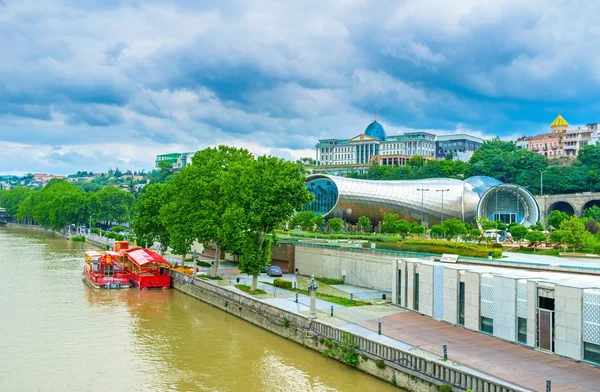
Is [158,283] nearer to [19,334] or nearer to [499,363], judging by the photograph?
[19,334]

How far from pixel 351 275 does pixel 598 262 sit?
16089mm

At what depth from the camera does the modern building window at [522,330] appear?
2217 cm

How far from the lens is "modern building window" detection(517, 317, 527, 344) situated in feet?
72.7

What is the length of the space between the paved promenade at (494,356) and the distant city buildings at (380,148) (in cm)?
11974

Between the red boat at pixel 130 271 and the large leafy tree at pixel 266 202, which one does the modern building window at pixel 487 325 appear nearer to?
the large leafy tree at pixel 266 202

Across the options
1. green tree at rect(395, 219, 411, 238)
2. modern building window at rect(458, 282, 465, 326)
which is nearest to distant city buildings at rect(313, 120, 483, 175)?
green tree at rect(395, 219, 411, 238)

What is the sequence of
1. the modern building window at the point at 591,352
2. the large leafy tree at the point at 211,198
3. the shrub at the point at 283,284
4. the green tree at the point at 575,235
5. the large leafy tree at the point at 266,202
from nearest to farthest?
the modern building window at the point at 591,352
the large leafy tree at the point at 266,202
the shrub at the point at 283,284
the large leafy tree at the point at 211,198
the green tree at the point at 575,235

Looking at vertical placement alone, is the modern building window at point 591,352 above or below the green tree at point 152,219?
below

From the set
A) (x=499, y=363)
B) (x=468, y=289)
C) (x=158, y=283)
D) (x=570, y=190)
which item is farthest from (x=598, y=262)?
(x=570, y=190)

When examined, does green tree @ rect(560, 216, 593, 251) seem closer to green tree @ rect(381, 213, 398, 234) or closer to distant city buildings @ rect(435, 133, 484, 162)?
green tree @ rect(381, 213, 398, 234)

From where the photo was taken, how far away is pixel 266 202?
36.1 meters

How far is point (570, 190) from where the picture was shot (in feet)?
302

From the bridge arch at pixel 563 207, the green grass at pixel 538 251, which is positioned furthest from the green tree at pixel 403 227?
the bridge arch at pixel 563 207

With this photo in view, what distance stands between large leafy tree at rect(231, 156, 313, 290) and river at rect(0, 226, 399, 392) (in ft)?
14.6
